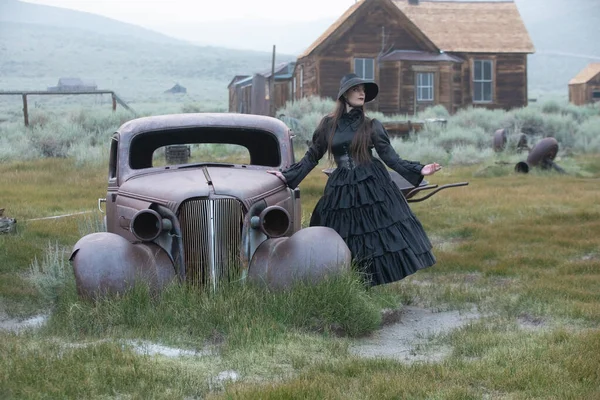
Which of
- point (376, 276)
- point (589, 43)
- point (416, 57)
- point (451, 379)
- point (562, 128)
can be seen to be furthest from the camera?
point (589, 43)

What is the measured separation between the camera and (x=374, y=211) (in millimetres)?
7789

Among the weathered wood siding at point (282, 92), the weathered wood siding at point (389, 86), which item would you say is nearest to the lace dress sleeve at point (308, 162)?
the weathered wood siding at point (389, 86)

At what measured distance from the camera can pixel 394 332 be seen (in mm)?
7301

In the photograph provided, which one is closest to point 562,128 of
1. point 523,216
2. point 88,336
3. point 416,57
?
point 416,57

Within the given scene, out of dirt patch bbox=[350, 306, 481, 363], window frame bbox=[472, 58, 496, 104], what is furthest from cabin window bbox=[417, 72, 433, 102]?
dirt patch bbox=[350, 306, 481, 363]

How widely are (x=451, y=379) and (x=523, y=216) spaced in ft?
28.1

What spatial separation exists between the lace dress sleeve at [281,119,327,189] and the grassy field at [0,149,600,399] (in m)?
1.17

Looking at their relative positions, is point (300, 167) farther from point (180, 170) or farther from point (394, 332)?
point (394, 332)

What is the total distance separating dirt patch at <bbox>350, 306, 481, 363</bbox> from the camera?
252 inches

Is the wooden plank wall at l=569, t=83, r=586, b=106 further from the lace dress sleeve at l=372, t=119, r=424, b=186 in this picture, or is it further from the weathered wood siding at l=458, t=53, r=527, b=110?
the lace dress sleeve at l=372, t=119, r=424, b=186

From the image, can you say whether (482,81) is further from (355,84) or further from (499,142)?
(355,84)

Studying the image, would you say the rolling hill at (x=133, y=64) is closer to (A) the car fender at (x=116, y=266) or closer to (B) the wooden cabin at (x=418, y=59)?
(B) the wooden cabin at (x=418, y=59)

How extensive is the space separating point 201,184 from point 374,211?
141 centimetres

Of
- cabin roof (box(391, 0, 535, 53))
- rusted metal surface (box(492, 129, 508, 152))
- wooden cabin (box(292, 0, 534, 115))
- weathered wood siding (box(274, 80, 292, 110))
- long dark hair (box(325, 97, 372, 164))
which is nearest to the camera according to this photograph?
long dark hair (box(325, 97, 372, 164))
